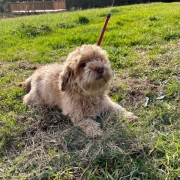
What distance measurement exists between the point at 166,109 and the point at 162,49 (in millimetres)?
2823

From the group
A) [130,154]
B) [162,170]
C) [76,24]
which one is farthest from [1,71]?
[76,24]

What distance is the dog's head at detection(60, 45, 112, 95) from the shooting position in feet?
11.9

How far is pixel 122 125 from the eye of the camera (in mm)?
3623

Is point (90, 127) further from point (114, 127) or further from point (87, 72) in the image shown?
point (87, 72)

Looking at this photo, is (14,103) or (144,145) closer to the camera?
(144,145)

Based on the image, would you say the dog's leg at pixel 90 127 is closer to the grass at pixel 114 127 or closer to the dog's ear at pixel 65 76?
the grass at pixel 114 127

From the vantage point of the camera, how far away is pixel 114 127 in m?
3.58

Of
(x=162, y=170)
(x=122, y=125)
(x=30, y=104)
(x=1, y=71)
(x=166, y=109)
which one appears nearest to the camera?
(x=162, y=170)

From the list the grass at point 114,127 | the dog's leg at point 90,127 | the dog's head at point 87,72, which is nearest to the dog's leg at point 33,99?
the grass at point 114,127

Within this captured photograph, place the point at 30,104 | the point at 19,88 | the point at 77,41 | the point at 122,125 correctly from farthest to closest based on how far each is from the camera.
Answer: the point at 77,41 < the point at 19,88 < the point at 30,104 < the point at 122,125

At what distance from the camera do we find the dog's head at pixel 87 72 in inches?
143

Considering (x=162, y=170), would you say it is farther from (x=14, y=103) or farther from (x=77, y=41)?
(x=77, y=41)

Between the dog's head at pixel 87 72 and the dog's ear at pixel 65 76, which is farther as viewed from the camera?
the dog's ear at pixel 65 76

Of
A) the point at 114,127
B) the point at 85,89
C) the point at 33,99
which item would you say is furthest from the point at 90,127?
the point at 33,99
